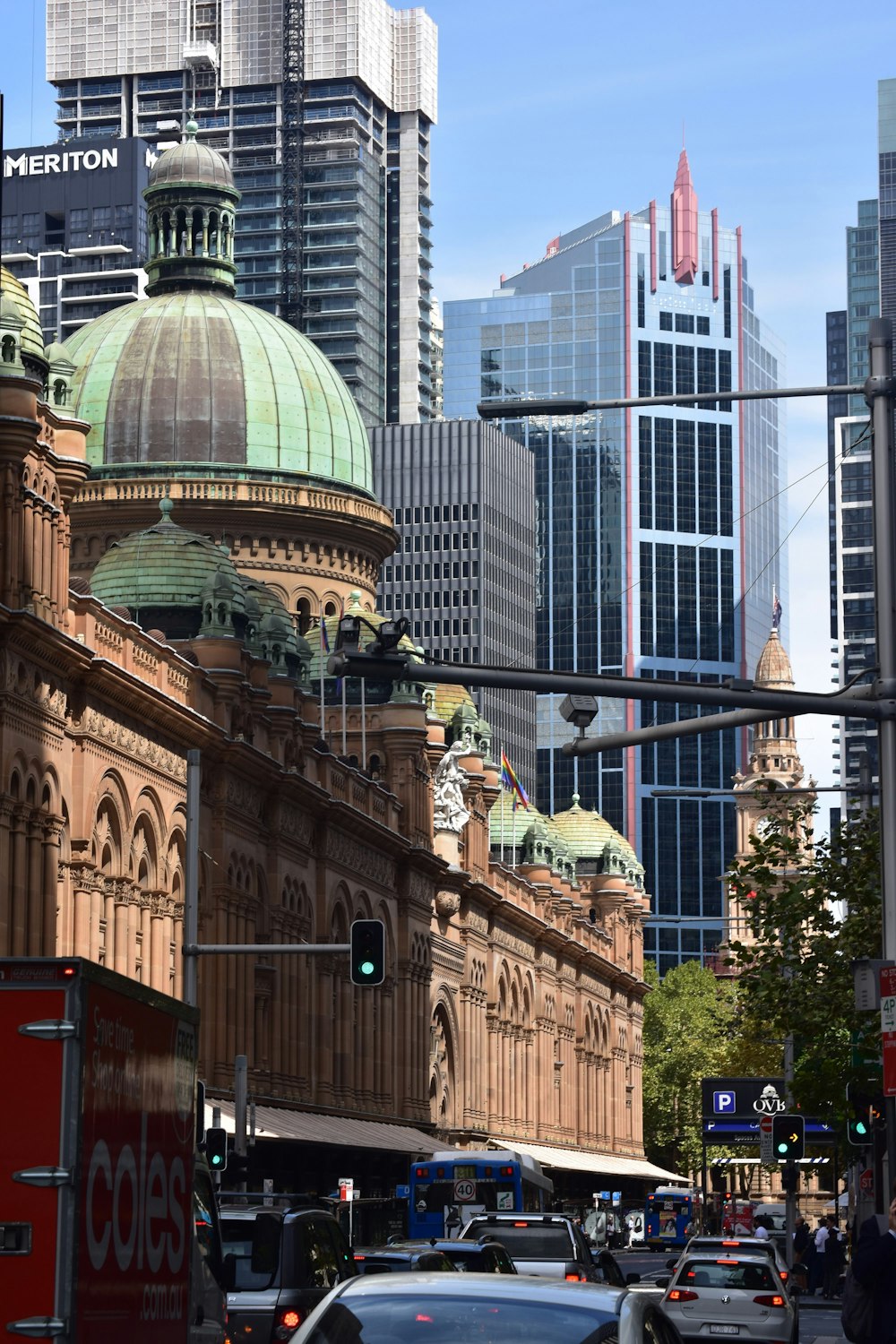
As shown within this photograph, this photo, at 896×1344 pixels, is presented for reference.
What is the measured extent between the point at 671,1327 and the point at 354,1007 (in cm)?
7300

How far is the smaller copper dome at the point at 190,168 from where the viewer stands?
9669 centimetres

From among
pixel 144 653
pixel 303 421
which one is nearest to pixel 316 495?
pixel 303 421

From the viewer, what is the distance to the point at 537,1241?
3644 centimetres

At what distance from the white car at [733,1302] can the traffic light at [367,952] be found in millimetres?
8102

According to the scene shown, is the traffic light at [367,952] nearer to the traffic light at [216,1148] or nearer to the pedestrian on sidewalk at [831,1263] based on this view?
the traffic light at [216,1148]

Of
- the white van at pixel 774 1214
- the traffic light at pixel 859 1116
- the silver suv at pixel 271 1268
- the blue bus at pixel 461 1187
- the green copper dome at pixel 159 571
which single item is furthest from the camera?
the white van at pixel 774 1214

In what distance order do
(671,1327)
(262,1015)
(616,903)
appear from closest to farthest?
(671,1327)
(262,1015)
(616,903)

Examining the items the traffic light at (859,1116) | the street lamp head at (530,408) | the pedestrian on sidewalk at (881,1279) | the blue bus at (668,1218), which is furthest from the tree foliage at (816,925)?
the blue bus at (668,1218)

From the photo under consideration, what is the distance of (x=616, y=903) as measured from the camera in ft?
516

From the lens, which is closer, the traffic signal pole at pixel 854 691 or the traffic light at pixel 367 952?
the traffic signal pole at pixel 854 691

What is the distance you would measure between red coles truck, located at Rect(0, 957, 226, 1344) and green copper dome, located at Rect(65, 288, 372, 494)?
7424cm

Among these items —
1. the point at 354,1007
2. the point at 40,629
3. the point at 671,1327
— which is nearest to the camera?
the point at 671,1327

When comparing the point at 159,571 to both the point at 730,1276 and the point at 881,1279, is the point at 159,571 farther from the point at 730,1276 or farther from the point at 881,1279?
the point at 881,1279

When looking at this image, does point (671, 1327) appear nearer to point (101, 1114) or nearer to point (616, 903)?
point (101, 1114)
